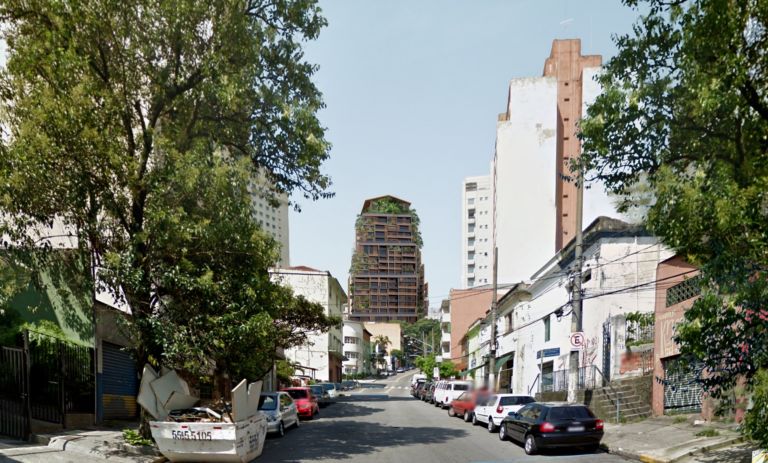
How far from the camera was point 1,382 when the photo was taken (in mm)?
13617

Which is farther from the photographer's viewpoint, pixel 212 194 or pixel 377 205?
pixel 377 205

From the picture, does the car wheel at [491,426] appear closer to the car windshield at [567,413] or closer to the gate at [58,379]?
the car windshield at [567,413]

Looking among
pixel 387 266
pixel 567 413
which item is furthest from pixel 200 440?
pixel 387 266

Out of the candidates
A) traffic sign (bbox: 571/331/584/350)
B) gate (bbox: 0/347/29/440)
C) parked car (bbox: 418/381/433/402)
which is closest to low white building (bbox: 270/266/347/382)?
parked car (bbox: 418/381/433/402)

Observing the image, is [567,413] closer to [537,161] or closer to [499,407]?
[499,407]

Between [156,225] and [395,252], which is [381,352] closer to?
[395,252]

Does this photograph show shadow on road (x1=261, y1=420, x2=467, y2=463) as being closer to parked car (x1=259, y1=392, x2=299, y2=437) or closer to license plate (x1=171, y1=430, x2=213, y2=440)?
parked car (x1=259, y1=392, x2=299, y2=437)

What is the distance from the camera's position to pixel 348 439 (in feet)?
59.5

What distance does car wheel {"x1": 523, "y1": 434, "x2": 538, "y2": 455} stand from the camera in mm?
14928

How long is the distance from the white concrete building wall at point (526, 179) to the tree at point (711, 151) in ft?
171

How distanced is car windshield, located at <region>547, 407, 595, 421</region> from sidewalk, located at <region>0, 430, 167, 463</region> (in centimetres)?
882

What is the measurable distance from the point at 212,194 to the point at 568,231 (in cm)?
5366

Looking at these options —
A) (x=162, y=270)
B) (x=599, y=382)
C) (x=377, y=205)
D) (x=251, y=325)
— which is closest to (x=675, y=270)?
(x=599, y=382)

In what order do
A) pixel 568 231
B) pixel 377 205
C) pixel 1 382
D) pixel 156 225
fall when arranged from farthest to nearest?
pixel 377 205 < pixel 568 231 < pixel 1 382 < pixel 156 225
